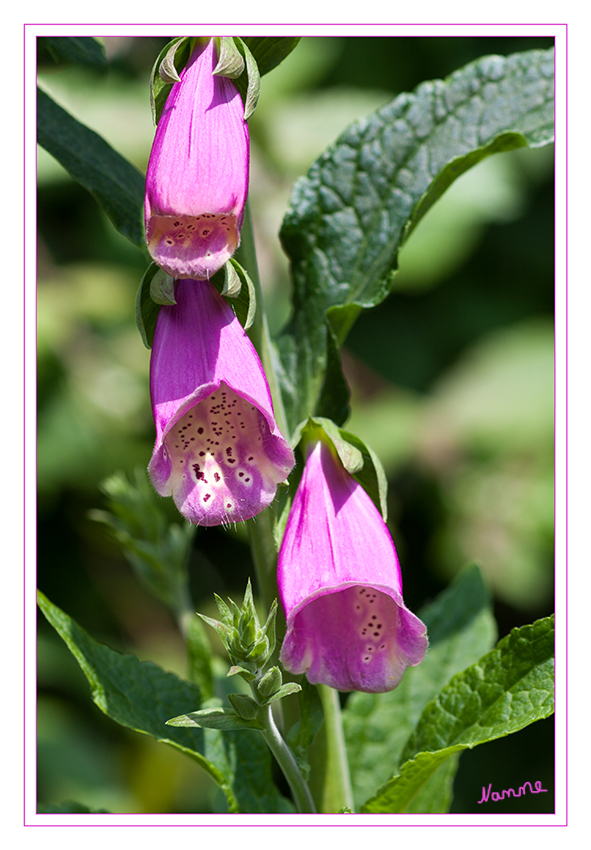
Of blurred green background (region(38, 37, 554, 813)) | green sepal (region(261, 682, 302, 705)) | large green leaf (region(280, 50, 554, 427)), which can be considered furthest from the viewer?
blurred green background (region(38, 37, 554, 813))

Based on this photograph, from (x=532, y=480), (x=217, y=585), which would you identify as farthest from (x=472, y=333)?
(x=217, y=585)

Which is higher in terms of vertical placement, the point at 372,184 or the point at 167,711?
the point at 372,184

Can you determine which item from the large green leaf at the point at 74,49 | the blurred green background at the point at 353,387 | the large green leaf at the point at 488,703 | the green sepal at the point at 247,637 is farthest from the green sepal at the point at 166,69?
the blurred green background at the point at 353,387

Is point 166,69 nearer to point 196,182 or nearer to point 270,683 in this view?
point 196,182

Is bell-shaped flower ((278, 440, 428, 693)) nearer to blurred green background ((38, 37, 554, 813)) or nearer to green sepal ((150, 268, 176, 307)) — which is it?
green sepal ((150, 268, 176, 307))

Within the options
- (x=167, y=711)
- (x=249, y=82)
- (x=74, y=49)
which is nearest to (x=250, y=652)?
(x=167, y=711)

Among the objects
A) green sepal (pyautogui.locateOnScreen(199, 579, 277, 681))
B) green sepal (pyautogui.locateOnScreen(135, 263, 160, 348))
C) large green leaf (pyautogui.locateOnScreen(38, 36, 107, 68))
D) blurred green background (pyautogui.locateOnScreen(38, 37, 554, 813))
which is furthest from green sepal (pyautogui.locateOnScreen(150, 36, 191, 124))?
blurred green background (pyautogui.locateOnScreen(38, 37, 554, 813))
